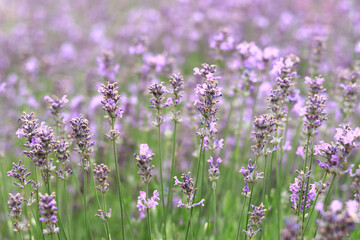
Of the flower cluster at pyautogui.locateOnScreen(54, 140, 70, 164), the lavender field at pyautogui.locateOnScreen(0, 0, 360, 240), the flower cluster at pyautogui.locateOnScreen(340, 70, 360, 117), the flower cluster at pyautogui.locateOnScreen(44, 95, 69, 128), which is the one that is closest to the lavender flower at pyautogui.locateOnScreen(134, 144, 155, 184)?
the lavender field at pyautogui.locateOnScreen(0, 0, 360, 240)

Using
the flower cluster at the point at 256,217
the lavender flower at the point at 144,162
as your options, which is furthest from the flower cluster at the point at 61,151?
the flower cluster at the point at 256,217

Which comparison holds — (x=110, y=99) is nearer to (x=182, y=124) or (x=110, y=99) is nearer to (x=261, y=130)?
(x=261, y=130)

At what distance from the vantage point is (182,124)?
5.66 m

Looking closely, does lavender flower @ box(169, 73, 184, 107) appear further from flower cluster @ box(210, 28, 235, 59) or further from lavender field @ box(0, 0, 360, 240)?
flower cluster @ box(210, 28, 235, 59)

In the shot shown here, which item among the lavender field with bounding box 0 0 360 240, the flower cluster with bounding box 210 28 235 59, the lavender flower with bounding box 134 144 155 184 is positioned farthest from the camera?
the flower cluster with bounding box 210 28 235 59

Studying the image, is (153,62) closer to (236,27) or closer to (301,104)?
(301,104)

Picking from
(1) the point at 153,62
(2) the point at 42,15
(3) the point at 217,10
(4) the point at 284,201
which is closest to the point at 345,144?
(4) the point at 284,201

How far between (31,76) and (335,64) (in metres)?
5.03

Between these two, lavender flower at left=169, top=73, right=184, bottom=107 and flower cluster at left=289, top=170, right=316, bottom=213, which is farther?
lavender flower at left=169, top=73, right=184, bottom=107

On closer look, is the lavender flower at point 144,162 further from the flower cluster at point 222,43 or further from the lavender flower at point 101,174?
the flower cluster at point 222,43

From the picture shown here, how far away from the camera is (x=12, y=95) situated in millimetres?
6336

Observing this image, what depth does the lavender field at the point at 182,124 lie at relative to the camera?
2309mm

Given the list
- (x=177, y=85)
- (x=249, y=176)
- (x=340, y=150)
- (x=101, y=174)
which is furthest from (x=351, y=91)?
(x=101, y=174)

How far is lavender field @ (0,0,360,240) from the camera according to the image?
2309 mm
